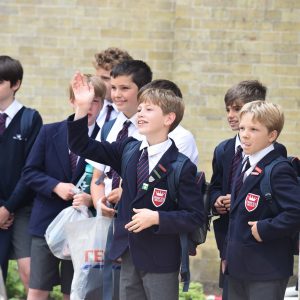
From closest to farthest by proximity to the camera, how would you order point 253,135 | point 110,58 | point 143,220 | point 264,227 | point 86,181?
point 264,227
point 143,220
point 253,135
point 86,181
point 110,58

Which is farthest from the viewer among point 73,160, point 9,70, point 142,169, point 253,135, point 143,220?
point 9,70

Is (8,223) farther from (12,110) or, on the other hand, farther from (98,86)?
(98,86)

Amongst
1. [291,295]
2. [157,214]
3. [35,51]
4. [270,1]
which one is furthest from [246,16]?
[157,214]

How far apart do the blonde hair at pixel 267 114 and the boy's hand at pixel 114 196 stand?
3.84 feet

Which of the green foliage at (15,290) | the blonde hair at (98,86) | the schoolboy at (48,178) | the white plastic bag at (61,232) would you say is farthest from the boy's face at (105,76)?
the green foliage at (15,290)

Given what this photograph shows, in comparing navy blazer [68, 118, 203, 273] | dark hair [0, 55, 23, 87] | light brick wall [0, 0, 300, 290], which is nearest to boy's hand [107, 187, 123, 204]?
navy blazer [68, 118, 203, 273]

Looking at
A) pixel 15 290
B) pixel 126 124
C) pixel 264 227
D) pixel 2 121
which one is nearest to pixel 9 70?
pixel 2 121

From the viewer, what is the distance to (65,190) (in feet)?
26.7

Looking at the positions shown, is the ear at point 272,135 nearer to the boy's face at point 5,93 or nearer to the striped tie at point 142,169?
the striped tie at point 142,169

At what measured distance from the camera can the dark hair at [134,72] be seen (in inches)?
321

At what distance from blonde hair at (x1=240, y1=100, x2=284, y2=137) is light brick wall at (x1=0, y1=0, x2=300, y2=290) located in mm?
4952

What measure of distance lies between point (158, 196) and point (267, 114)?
0.94 m

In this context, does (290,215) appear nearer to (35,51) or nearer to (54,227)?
(54,227)

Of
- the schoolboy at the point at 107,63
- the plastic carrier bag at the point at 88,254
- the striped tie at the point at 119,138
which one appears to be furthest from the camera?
the schoolboy at the point at 107,63
